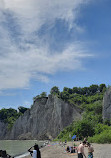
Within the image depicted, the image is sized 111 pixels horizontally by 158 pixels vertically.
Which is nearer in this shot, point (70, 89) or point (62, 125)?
point (62, 125)

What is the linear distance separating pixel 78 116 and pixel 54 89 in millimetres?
55989

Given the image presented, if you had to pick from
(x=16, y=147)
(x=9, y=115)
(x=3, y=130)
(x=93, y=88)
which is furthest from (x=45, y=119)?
(x=93, y=88)

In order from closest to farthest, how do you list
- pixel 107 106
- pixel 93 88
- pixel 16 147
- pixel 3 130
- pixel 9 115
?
1. pixel 16 147
2. pixel 107 106
3. pixel 3 130
4. pixel 9 115
5. pixel 93 88

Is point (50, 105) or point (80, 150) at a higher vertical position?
point (50, 105)

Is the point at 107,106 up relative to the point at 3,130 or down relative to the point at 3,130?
up

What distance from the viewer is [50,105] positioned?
7488 centimetres

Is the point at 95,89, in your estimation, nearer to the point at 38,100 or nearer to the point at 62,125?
the point at 38,100

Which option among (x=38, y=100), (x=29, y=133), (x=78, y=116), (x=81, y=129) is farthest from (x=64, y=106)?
(x=81, y=129)

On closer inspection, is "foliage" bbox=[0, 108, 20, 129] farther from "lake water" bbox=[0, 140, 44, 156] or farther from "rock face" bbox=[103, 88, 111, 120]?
"rock face" bbox=[103, 88, 111, 120]

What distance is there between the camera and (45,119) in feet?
245

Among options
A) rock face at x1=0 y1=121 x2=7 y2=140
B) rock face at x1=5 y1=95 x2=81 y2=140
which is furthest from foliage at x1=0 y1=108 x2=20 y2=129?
rock face at x1=5 y1=95 x2=81 y2=140

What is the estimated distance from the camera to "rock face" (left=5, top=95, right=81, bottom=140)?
223 feet

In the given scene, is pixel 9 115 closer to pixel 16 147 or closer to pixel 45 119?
pixel 45 119

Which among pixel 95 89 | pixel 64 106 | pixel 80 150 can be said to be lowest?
pixel 80 150
